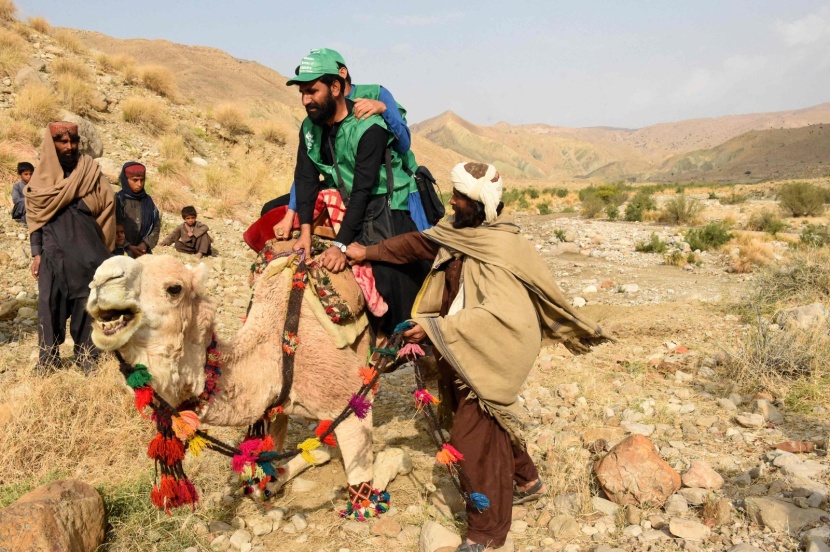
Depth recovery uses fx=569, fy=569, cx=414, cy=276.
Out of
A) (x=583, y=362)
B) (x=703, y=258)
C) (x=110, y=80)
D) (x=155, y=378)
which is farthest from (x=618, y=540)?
(x=110, y=80)

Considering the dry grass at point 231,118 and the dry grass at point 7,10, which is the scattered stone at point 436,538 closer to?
the dry grass at point 231,118

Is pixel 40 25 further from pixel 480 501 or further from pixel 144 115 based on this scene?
pixel 480 501

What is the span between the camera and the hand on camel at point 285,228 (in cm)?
345

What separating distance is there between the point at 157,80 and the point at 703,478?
19.6 meters

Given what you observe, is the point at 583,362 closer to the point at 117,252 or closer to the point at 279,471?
the point at 279,471

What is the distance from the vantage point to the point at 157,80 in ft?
60.4

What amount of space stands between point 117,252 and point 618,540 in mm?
4883

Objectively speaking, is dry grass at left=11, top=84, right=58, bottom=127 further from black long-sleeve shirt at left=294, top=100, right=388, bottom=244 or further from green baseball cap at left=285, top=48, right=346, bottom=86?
black long-sleeve shirt at left=294, top=100, right=388, bottom=244

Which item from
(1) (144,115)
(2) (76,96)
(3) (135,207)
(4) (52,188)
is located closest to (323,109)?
(4) (52,188)

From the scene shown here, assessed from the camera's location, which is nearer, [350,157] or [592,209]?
[350,157]

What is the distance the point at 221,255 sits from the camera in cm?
992

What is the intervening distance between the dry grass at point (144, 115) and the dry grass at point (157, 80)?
322 cm

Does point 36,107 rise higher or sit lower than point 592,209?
higher

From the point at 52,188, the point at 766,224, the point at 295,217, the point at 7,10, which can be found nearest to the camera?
the point at 295,217
